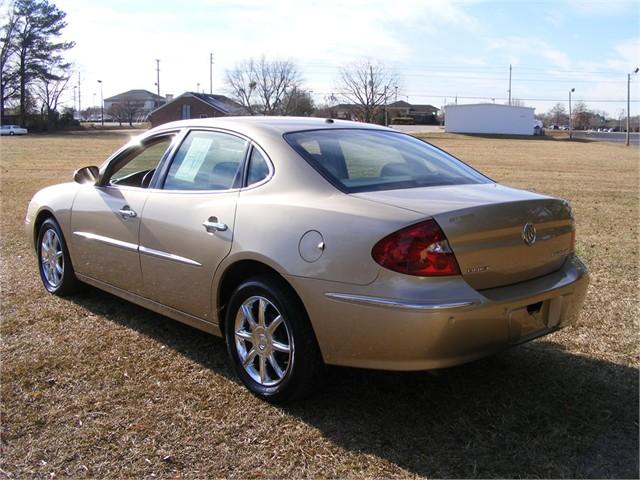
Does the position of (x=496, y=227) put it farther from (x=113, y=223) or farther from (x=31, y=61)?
(x=31, y=61)

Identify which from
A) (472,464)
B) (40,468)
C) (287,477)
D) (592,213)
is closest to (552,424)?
(472,464)

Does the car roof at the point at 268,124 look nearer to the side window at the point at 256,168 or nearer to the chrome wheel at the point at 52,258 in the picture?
the side window at the point at 256,168

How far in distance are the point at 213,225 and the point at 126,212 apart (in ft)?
3.31

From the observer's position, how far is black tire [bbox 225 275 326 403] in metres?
3.27

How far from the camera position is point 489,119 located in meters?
83.8

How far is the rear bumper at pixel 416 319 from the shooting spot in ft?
9.51

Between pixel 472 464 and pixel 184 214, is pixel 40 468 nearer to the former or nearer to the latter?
pixel 184 214

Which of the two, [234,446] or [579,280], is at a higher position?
[579,280]

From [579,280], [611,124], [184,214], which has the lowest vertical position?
[579,280]

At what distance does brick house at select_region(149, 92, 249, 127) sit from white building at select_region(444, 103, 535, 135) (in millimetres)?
26596

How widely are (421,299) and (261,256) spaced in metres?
0.91

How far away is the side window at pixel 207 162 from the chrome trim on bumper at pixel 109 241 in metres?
0.47

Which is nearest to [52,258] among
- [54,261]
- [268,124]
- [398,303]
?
[54,261]

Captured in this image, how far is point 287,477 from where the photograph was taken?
282 cm
